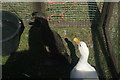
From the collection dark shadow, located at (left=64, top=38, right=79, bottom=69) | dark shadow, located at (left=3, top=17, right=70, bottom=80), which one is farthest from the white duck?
dark shadow, located at (left=64, top=38, right=79, bottom=69)

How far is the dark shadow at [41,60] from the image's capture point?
3.03 metres

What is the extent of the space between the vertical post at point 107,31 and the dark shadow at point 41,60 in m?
0.67

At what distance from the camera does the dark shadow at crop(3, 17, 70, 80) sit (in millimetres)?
3029

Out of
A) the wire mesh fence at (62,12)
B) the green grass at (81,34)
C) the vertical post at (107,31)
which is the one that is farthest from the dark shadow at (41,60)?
the vertical post at (107,31)

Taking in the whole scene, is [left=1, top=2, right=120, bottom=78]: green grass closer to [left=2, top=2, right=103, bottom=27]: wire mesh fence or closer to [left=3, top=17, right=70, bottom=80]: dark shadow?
[left=2, top=2, right=103, bottom=27]: wire mesh fence

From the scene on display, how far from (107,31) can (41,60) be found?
125 centimetres

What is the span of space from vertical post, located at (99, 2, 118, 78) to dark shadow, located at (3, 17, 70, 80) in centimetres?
67

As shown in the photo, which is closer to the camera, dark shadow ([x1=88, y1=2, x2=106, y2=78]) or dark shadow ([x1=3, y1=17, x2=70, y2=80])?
dark shadow ([x1=3, y1=17, x2=70, y2=80])

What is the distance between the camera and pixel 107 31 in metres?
3.61

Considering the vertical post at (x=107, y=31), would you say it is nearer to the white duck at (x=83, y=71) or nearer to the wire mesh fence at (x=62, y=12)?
the wire mesh fence at (x=62, y=12)

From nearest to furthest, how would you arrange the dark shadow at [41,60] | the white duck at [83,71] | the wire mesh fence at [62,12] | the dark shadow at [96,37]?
the white duck at [83,71], the dark shadow at [41,60], the dark shadow at [96,37], the wire mesh fence at [62,12]

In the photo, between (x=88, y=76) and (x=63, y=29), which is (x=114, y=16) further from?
(x=88, y=76)

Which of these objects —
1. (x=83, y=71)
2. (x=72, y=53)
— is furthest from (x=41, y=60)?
(x=83, y=71)

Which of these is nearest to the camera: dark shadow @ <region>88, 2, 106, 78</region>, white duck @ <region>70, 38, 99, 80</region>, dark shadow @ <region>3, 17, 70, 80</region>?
white duck @ <region>70, 38, 99, 80</region>
